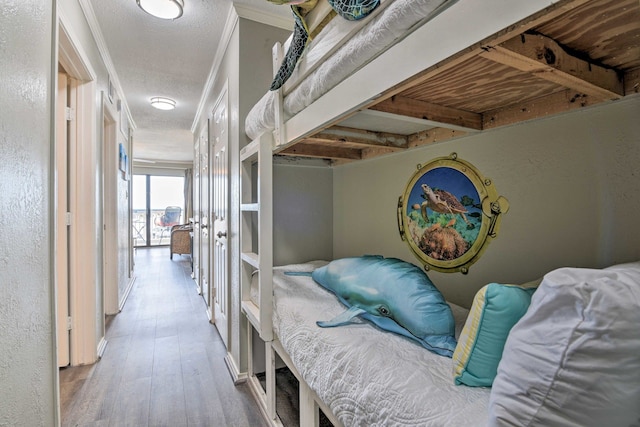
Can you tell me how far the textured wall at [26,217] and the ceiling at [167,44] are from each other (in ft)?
3.20

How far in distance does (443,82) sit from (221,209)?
7.07ft

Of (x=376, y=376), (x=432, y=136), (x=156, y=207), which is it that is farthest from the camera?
(x=156, y=207)

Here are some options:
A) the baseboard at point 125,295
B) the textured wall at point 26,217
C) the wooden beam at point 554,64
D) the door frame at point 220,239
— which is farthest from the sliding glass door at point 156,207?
the wooden beam at point 554,64

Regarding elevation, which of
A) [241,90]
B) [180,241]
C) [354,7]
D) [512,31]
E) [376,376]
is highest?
[241,90]

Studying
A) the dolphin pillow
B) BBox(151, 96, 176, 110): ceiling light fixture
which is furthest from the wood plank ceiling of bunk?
BBox(151, 96, 176, 110): ceiling light fixture

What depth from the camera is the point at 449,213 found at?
147cm

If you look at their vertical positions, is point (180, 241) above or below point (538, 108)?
below

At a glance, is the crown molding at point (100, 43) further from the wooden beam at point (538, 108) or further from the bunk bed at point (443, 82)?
the wooden beam at point (538, 108)

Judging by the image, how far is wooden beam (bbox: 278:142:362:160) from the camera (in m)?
1.95

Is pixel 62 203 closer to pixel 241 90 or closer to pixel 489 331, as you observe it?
pixel 241 90

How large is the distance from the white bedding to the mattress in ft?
2.66

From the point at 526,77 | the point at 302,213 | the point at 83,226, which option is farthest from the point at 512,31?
the point at 83,226

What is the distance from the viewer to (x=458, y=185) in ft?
4.73

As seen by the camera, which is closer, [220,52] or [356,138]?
[356,138]
